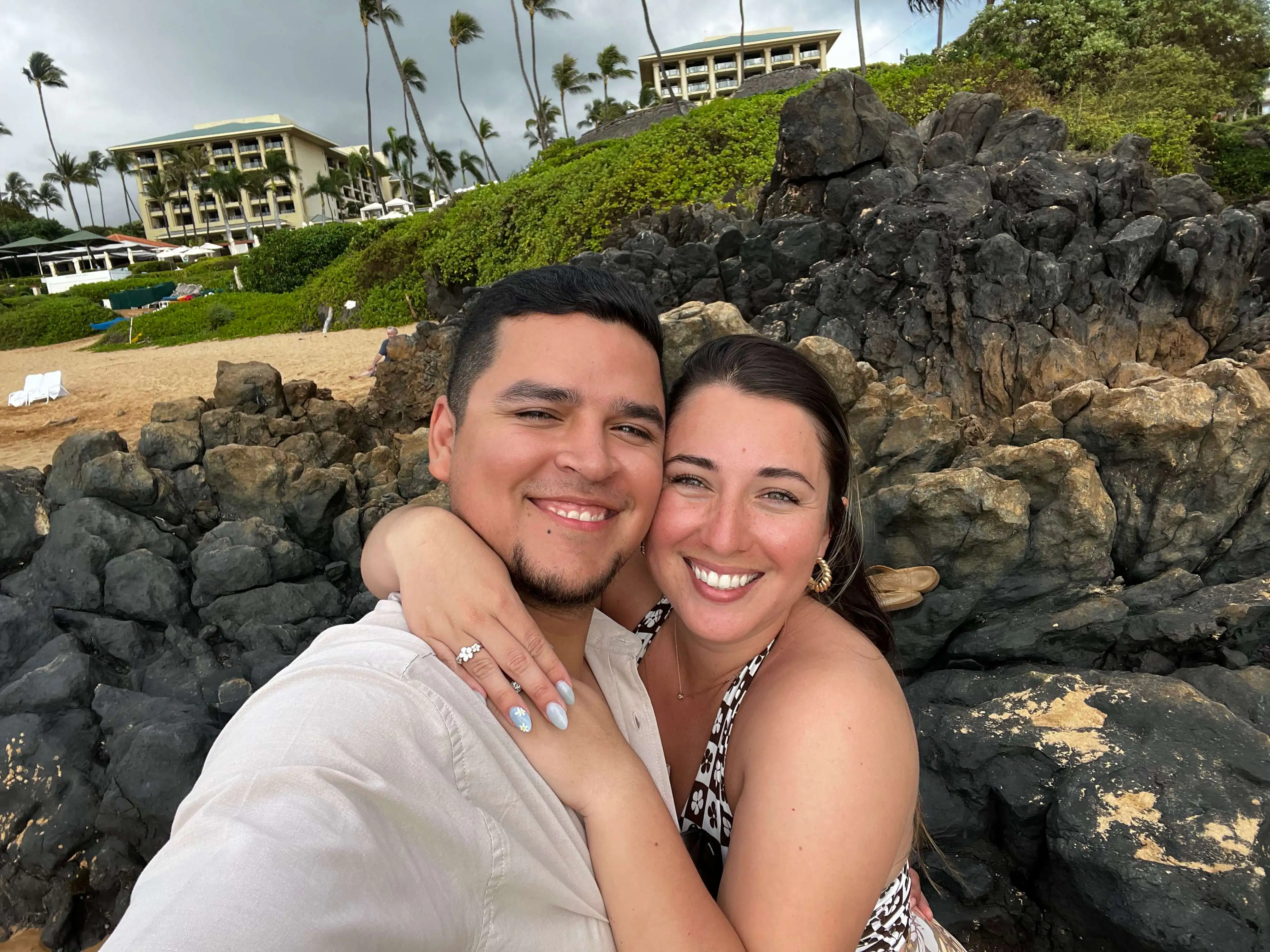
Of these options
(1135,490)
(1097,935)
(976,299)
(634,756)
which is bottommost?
(1097,935)

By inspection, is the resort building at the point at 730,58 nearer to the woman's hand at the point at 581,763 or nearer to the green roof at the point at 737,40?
the green roof at the point at 737,40

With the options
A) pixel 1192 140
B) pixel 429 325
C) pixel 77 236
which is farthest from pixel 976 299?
pixel 77 236

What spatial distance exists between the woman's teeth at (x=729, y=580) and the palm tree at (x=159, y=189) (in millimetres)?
74168

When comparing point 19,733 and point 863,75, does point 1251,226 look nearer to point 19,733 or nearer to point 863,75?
point 19,733

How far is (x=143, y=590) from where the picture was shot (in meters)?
4.71

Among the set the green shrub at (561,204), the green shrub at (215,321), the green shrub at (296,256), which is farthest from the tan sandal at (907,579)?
the green shrub at (296,256)

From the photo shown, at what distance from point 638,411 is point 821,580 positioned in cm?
99

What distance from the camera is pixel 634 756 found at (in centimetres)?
175

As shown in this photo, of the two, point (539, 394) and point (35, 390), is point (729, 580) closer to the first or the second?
point (539, 394)

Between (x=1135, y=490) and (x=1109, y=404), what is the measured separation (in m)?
0.61

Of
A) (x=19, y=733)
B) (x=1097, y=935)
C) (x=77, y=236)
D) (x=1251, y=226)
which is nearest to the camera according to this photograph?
(x=1097, y=935)

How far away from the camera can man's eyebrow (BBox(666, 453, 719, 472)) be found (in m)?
2.15

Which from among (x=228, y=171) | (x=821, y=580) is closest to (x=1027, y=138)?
(x=821, y=580)

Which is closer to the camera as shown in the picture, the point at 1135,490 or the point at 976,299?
the point at 1135,490
